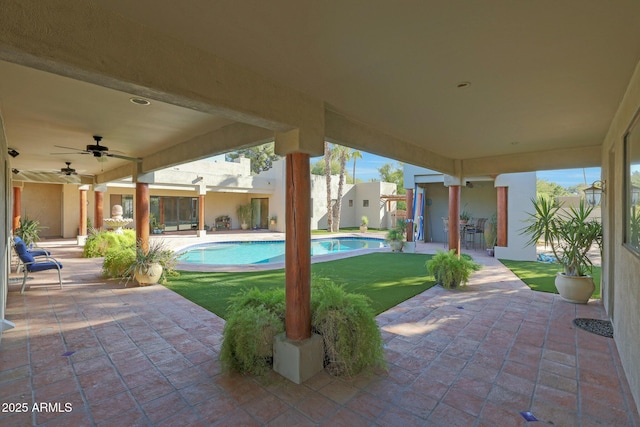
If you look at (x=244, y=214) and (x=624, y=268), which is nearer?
(x=624, y=268)

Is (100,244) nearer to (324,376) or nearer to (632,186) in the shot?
(324,376)

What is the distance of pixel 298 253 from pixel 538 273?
25.1 ft

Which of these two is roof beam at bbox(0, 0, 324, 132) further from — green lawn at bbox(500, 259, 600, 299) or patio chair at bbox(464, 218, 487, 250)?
patio chair at bbox(464, 218, 487, 250)

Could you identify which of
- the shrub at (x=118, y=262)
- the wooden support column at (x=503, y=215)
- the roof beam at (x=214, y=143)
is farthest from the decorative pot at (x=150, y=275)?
the wooden support column at (x=503, y=215)

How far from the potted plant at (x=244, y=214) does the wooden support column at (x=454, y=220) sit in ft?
48.3

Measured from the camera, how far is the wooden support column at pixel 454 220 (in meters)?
7.43

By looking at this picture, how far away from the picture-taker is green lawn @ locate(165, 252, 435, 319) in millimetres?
5656

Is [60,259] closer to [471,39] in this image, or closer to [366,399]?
[366,399]

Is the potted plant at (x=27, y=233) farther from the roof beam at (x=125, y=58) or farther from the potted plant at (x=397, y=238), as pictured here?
the potted plant at (x=397, y=238)

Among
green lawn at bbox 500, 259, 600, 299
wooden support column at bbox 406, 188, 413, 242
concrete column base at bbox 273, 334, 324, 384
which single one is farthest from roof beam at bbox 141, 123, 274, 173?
wooden support column at bbox 406, 188, 413, 242

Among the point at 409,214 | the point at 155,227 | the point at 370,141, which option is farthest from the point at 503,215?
the point at 155,227

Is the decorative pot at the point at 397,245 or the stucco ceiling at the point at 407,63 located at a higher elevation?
the stucco ceiling at the point at 407,63

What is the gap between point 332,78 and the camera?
276 cm

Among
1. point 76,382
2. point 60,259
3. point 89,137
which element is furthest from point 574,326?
point 60,259
